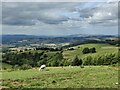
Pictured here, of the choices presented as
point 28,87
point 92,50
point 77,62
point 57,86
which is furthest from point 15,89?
point 92,50

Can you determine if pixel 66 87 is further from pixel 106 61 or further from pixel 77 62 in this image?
pixel 106 61

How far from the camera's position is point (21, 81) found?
937 inches

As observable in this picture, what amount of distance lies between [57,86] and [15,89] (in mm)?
3166

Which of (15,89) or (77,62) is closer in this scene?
(15,89)

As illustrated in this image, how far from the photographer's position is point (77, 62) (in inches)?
2744

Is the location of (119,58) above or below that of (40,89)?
below

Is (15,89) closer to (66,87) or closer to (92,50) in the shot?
(66,87)

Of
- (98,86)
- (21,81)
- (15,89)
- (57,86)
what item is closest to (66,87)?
(57,86)

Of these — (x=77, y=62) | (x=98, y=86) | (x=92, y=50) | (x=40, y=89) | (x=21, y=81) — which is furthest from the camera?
(x=92, y=50)

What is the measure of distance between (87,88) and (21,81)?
22.6 feet

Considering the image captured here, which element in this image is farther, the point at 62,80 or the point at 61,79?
the point at 61,79

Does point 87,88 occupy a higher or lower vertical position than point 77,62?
higher

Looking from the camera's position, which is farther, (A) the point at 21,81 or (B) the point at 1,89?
(A) the point at 21,81

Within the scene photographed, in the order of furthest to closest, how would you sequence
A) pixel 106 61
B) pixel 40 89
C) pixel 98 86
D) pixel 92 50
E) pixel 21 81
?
1. pixel 92 50
2. pixel 106 61
3. pixel 21 81
4. pixel 98 86
5. pixel 40 89
